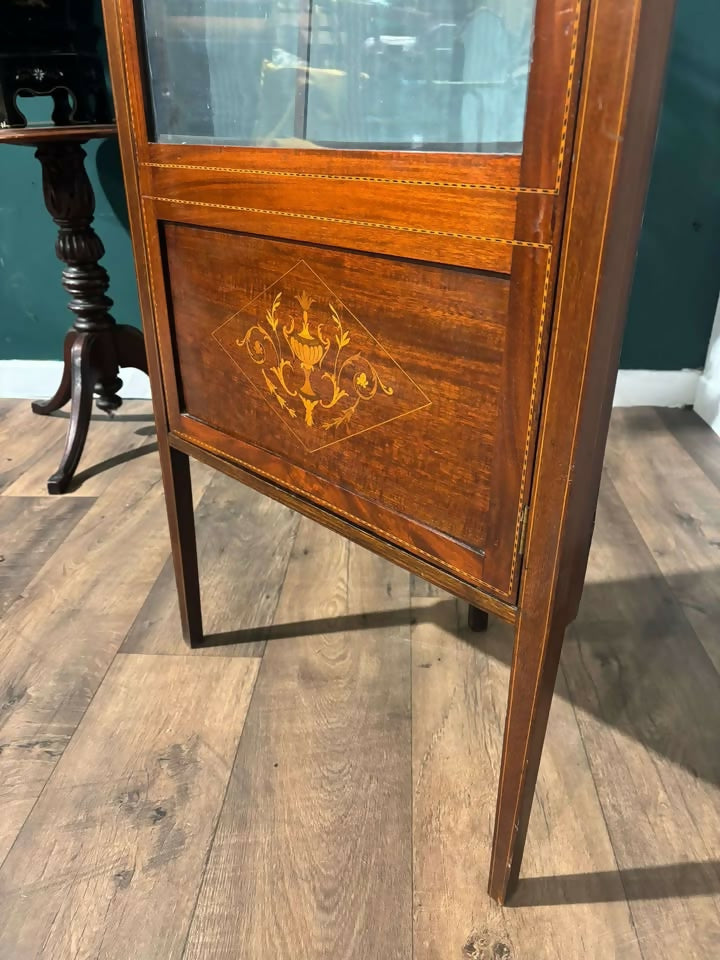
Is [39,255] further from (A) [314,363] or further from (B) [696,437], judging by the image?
(B) [696,437]

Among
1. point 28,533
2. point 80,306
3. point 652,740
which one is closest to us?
point 652,740

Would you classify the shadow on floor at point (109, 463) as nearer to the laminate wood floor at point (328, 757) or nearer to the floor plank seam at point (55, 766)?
the laminate wood floor at point (328, 757)

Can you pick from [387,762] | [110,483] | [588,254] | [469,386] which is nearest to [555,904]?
[387,762]

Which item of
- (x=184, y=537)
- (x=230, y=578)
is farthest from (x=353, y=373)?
(x=230, y=578)

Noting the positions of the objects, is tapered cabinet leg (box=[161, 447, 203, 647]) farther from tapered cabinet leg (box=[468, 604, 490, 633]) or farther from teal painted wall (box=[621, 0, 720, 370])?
teal painted wall (box=[621, 0, 720, 370])

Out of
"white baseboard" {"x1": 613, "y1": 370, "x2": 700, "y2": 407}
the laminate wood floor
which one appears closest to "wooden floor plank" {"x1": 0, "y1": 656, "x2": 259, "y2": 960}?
the laminate wood floor

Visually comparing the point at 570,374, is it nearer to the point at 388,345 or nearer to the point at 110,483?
the point at 388,345

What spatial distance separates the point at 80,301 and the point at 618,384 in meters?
1.45

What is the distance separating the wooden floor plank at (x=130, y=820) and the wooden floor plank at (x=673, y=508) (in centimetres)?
78

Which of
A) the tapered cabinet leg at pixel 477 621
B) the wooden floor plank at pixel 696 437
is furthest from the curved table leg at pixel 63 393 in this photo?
the wooden floor plank at pixel 696 437

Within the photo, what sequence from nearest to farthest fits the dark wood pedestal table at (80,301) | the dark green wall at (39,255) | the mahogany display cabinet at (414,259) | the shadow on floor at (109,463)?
the mahogany display cabinet at (414,259) → the dark wood pedestal table at (80,301) → the shadow on floor at (109,463) → the dark green wall at (39,255)

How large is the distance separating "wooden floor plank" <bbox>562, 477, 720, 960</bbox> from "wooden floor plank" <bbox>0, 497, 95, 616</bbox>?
0.97 m

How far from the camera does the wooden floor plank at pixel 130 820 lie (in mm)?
772

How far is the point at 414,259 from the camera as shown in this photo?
24.5 inches
